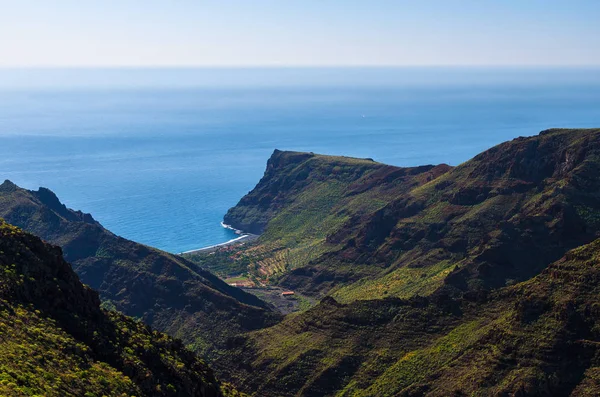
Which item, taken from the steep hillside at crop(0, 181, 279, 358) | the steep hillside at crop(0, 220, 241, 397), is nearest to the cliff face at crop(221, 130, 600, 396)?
the steep hillside at crop(0, 181, 279, 358)

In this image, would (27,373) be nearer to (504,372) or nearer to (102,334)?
(102,334)

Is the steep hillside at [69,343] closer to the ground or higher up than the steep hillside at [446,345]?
higher up

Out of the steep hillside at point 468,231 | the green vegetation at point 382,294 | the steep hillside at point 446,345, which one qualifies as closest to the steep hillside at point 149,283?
the green vegetation at point 382,294

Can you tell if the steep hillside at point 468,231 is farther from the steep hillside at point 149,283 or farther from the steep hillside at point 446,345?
the steep hillside at point 446,345

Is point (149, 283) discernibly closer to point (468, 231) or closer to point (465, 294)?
point (468, 231)

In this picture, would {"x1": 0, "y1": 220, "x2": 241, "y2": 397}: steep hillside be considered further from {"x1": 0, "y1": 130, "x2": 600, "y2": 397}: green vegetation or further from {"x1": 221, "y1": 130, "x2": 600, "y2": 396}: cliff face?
{"x1": 221, "y1": 130, "x2": 600, "y2": 396}: cliff face
